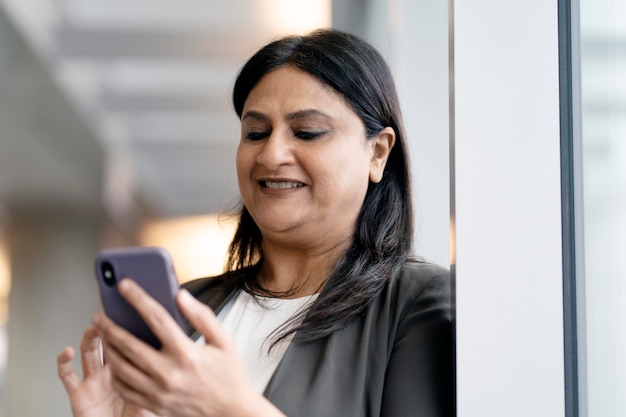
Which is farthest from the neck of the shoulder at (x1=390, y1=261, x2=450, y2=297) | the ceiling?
the ceiling

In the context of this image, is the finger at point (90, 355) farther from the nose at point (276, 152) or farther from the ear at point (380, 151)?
the ear at point (380, 151)

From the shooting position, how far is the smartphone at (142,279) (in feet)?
2.60

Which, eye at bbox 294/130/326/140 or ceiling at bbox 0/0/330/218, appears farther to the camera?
ceiling at bbox 0/0/330/218

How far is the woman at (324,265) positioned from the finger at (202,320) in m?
0.08

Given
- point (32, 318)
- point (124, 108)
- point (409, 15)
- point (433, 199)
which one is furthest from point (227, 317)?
point (32, 318)

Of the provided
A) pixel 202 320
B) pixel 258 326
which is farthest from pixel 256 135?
pixel 202 320

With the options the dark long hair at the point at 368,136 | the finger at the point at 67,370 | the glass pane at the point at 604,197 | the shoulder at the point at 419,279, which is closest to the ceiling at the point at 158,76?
the dark long hair at the point at 368,136

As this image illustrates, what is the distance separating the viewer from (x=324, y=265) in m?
1.19

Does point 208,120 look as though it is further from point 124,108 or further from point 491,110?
point 491,110

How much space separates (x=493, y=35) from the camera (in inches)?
35.2

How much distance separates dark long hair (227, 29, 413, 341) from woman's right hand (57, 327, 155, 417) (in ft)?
0.70

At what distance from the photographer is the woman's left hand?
0.74 meters

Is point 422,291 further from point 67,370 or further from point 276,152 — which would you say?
point 67,370

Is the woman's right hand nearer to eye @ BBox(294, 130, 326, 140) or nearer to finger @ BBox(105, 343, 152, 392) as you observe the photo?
finger @ BBox(105, 343, 152, 392)
